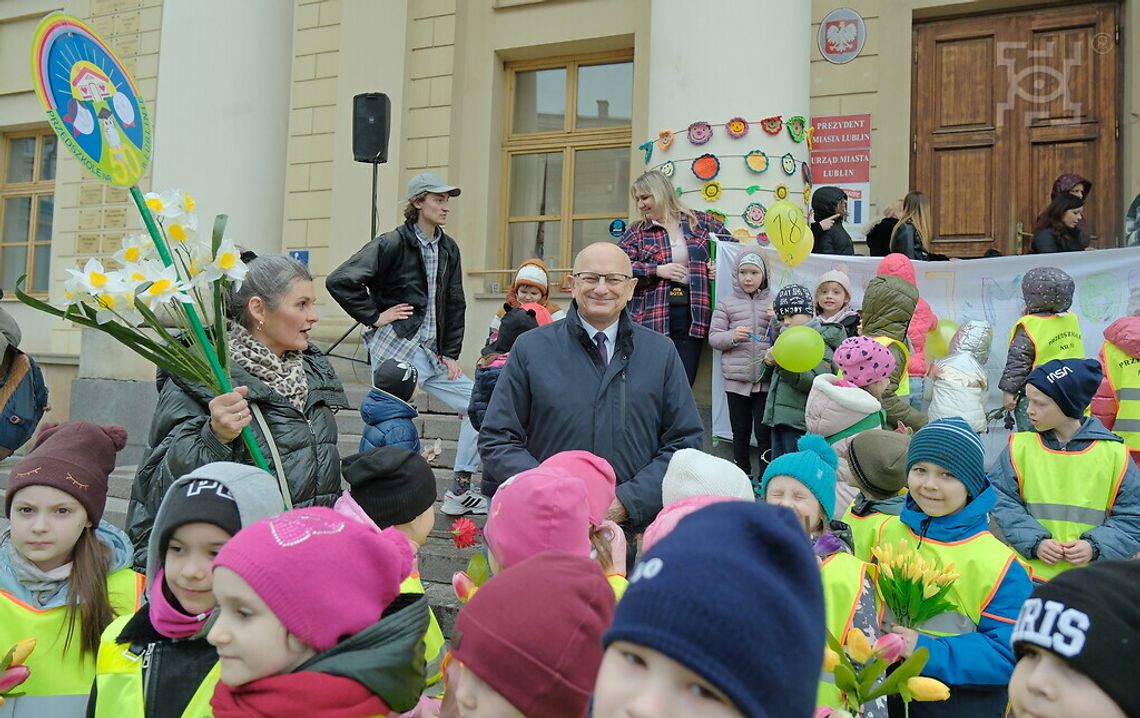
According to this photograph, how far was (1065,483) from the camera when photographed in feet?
11.5

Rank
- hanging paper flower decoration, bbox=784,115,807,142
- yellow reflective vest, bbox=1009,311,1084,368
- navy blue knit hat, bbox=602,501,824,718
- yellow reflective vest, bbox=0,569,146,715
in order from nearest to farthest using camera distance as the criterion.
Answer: navy blue knit hat, bbox=602,501,824,718, yellow reflective vest, bbox=0,569,146,715, yellow reflective vest, bbox=1009,311,1084,368, hanging paper flower decoration, bbox=784,115,807,142

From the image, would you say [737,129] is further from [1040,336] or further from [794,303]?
[1040,336]

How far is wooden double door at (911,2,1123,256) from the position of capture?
807cm

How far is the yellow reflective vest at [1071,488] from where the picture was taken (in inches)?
136

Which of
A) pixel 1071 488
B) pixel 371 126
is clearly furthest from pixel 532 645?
pixel 371 126

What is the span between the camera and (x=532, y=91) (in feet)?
35.0

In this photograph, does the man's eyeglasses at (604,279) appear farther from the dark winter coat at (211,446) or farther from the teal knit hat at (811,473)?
the dark winter coat at (211,446)

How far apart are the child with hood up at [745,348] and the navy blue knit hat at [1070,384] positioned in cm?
170

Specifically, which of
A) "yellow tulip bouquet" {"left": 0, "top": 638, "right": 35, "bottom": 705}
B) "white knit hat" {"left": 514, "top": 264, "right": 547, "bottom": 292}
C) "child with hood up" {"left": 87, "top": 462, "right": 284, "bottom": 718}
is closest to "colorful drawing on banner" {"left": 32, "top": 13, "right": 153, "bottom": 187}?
"child with hood up" {"left": 87, "top": 462, "right": 284, "bottom": 718}

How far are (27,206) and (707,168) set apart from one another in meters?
11.7

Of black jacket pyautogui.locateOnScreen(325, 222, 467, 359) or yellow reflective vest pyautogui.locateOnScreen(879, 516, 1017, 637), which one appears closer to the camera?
yellow reflective vest pyautogui.locateOnScreen(879, 516, 1017, 637)

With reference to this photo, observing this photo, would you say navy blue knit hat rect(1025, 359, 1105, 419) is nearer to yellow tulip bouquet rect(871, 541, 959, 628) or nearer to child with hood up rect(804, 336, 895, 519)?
child with hood up rect(804, 336, 895, 519)

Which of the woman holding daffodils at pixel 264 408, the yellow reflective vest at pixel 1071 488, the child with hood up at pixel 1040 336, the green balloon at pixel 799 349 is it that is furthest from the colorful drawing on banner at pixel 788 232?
the woman holding daffodils at pixel 264 408

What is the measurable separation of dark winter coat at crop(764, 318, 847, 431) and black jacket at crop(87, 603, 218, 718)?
10.9ft
